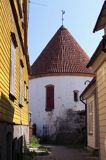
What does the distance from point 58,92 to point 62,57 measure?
12.8ft

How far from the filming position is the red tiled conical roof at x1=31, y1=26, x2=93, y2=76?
3947 cm

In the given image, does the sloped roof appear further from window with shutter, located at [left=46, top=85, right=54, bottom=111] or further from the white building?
window with shutter, located at [left=46, top=85, right=54, bottom=111]

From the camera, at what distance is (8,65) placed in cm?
1107

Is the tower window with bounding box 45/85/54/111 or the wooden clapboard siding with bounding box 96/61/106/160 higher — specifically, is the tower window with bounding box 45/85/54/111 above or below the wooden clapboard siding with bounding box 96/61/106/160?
above

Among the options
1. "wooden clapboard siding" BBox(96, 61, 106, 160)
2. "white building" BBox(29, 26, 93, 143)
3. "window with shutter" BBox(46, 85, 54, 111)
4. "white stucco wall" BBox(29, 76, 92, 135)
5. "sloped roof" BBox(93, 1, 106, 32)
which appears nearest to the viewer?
"sloped roof" BBox(93, 1, 106, 32)

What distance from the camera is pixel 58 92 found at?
129ft

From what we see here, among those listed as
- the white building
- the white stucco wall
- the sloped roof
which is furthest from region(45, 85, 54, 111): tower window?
the sloped roof

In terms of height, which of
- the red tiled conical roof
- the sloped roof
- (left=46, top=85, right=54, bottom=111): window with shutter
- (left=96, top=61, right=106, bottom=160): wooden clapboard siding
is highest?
the red tiled conical roof

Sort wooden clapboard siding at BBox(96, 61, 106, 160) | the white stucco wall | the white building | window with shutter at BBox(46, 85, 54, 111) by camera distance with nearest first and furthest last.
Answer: wooden clapboard siding at BBox(96, 61, 106, 160), the white building, the white stucco wall, window with shutter at BBox(46, 85, 54, 111)

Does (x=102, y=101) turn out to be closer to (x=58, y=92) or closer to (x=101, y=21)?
(x=101, y=21)

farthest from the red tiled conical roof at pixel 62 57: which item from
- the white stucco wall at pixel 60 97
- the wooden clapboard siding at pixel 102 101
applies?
the wooden clapboard siding at pixel 102 101

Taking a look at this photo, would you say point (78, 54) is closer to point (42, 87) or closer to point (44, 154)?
point (42, 87)

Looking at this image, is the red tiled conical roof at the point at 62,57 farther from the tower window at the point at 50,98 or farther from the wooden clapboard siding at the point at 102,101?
the wooden clapboard siding at the point at 102,101

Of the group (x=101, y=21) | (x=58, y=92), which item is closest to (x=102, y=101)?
(x=101, y=21)
